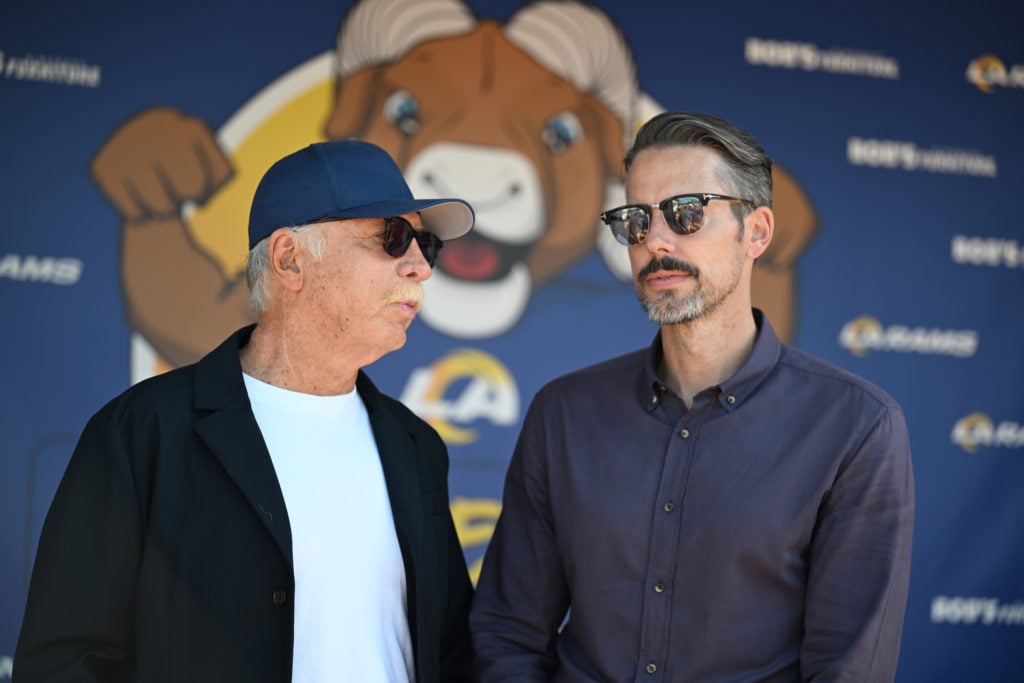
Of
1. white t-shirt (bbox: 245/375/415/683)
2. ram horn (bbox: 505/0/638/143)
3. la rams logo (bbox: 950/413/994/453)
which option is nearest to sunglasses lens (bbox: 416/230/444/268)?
white t-shirt (bbox: 245/375/415/683)

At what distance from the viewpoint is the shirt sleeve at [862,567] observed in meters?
1.98

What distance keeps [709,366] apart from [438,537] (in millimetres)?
663

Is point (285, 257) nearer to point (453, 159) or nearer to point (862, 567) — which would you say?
point (862, 567)

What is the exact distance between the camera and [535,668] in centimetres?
228

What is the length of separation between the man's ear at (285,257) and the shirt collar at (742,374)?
2.42 ft

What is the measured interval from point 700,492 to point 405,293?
2.30 ft

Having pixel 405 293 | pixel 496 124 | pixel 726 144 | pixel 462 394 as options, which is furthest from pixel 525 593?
pixel 496 124

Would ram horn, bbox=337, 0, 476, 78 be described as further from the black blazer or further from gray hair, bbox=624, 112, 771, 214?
the black blazer

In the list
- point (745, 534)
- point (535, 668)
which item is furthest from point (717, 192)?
point (535, 668)

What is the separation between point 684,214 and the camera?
2293 millimetres

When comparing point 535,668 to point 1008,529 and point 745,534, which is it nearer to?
point 745,534

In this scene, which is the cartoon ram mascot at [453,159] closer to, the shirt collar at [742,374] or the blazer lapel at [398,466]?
the blazer lapel at [398,466]

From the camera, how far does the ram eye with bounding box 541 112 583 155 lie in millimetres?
3959

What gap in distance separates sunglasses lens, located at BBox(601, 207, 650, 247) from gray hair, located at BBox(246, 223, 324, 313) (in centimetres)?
59
